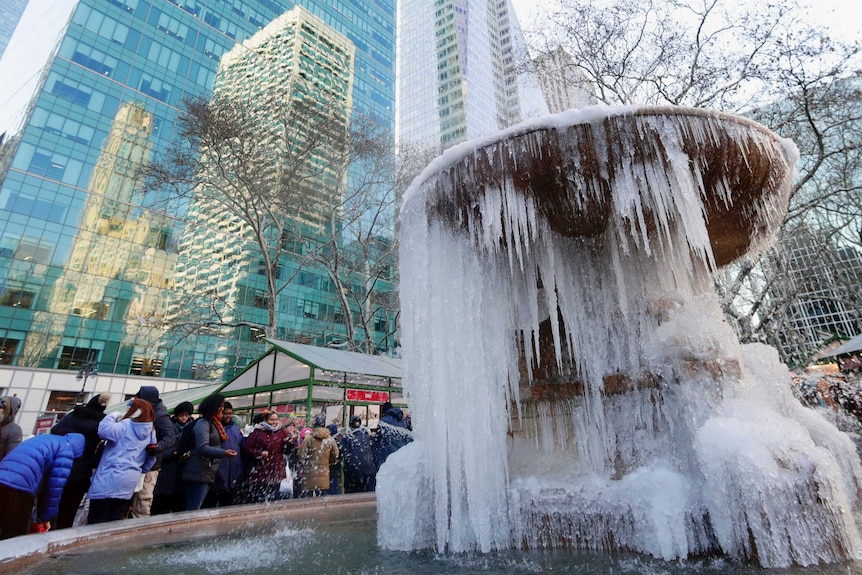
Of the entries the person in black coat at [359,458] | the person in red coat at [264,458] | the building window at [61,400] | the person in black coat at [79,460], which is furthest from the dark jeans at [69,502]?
the building window at [61,400]

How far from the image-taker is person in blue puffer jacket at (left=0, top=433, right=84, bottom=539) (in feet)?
10.2

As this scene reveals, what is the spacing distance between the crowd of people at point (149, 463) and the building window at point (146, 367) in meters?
27.6

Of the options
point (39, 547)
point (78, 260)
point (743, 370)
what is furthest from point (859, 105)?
point (78, 260)

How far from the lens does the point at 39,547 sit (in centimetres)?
284

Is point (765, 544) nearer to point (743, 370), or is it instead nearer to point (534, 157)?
point (743, 370)

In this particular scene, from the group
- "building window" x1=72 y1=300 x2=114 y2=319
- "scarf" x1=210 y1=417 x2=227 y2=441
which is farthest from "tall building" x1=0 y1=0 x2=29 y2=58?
"scarf" x1=210 y1=417 x2=227 y2=441

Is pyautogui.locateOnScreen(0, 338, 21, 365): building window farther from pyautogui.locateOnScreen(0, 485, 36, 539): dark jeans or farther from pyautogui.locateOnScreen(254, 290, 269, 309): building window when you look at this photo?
pyautogui.locateOnScreen(0, 485, 36, 539): dark jeans

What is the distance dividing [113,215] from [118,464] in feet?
114

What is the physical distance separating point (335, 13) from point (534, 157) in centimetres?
6420

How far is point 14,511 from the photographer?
3.15m

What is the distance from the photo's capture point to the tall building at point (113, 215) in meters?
26.8

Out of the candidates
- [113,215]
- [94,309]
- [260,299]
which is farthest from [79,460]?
[113,215]

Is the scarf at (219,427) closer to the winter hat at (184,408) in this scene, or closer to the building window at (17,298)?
the winter hat at (184,408)

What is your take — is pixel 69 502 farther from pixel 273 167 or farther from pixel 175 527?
pixel 273 167
